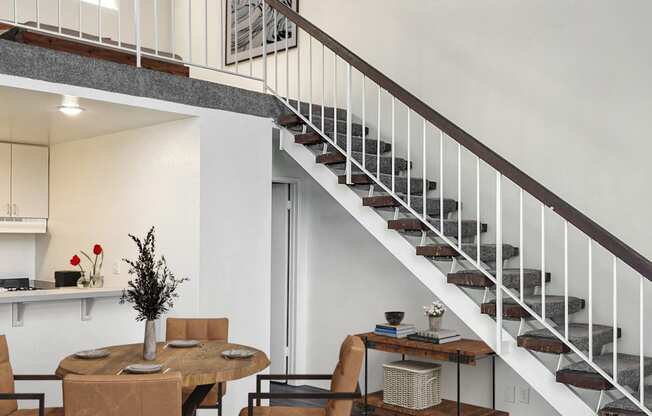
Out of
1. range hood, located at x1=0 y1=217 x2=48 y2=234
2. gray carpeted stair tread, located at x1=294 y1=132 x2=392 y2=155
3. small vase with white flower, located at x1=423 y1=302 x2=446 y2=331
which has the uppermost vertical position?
gray carpeted stair tread, located at x1=294 y1=132 x2=392 y2=155

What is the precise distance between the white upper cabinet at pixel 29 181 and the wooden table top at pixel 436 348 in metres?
3.42

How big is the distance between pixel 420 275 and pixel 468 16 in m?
2.40

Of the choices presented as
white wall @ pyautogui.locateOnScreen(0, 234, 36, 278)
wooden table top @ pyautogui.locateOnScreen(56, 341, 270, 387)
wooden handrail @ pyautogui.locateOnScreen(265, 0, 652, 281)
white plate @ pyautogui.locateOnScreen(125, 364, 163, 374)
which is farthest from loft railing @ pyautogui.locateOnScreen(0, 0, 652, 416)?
white wall @ pyautogui.locateOnScreen(0, 234, 36, 278)

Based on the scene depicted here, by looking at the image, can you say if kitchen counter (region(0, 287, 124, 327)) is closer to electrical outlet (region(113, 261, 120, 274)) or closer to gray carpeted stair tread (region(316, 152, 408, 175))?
electrical outlet (region(113, 261, 120, 274))

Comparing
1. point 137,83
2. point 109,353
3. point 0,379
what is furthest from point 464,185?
point 0,379

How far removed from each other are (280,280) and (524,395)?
2743 mm

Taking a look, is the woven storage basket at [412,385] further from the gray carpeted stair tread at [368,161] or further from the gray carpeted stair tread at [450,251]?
the gray carpeted stair tread at [368,161]

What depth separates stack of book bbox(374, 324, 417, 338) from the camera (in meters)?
5.42

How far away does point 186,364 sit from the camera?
11.1 feet

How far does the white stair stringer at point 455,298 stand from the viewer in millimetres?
3910

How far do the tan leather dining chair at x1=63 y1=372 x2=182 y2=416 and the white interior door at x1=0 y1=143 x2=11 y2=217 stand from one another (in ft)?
13.5

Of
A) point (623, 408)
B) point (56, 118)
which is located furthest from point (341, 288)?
point (623, 408)

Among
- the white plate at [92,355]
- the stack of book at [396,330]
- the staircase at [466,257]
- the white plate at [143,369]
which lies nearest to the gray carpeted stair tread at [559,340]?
the staircase at [466,257]

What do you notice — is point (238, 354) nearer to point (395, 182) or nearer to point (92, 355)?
point (92, 355)
